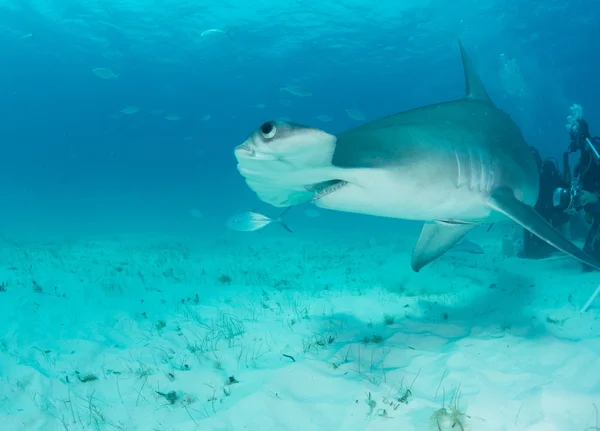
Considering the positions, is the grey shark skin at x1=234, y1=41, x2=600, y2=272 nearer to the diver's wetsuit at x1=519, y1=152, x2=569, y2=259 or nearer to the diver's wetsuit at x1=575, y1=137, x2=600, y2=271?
the diver's wetsuit at x1=575, y1=137, x2=600, y2=271

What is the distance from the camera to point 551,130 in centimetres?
10294

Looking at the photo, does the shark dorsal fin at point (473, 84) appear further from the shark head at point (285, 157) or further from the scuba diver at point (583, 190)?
the shark head at point (285, 157)

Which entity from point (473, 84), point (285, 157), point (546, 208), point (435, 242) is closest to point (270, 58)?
point (546, 208)

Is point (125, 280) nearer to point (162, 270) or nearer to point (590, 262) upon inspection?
point (162, 270)

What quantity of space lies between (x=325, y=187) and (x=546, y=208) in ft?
27.1

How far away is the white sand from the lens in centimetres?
326

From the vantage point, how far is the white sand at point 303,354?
326cm

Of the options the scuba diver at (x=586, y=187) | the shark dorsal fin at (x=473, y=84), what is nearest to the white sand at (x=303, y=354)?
the scuba diver at (x=586, y=187)

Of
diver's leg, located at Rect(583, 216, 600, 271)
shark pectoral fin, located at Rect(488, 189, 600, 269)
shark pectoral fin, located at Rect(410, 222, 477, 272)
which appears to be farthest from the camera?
diver's leg, located at Rect(583, 216, 600, 271)

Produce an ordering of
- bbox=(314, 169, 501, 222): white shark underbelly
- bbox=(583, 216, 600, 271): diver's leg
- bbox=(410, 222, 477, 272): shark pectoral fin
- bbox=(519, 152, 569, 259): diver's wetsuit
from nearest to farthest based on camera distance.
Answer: bbox=(314, 169, 501, 222): white shark underbelly, bbox=(410, 222, 477, 272): shark pectoral fin, bbox=(583, 216, 600, 271): diver's leg, bbox=(519, 152, 569, 259): diver's wetsuit

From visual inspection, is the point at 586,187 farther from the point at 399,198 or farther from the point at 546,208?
the point at 399,198

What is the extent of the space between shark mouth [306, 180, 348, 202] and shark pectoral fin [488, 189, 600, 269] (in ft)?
6.11

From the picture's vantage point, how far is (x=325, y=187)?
3.10 metres

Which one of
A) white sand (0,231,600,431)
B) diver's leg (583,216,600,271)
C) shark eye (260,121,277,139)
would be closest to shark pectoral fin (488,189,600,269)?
white sand (0,231,600,431)
